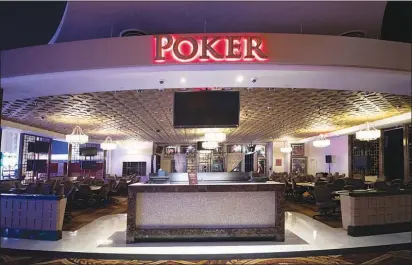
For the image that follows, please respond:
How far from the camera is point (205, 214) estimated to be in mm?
5289

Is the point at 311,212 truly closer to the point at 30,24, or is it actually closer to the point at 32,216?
the point at 32,216

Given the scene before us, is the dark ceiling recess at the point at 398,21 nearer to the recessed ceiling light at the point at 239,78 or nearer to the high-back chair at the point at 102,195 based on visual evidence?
the recessed ceiling light at the point at 239,78

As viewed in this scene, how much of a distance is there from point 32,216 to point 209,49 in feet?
14.3

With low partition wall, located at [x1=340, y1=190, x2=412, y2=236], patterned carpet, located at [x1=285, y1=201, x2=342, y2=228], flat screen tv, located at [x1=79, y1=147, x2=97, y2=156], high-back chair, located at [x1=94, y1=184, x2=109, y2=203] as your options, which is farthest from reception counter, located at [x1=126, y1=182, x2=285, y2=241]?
flat screen tv, located at [x1=79, y1=147, x2=97, y2=156]

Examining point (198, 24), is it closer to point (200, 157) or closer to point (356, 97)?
point (356, 97)

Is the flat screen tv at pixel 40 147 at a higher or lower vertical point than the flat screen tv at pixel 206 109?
lower

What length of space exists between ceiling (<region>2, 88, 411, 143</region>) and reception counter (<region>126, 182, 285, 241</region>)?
2.14 meters

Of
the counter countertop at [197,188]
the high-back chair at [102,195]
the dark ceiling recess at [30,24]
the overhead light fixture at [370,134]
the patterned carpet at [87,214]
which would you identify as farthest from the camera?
the high-back chair at [102,195]

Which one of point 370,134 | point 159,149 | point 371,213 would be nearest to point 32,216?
point 371,213

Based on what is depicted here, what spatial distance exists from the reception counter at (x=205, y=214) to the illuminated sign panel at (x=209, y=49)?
7.26 feet

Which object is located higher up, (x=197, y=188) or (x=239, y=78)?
(x=239, y=78)

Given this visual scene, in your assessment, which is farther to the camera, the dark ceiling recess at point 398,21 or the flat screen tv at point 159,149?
the flat screen tv at point 159,149

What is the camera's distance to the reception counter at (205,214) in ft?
17.2

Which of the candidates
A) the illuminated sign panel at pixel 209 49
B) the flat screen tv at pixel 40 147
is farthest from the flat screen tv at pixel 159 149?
the illuminated sign panel at pixel 209 49
